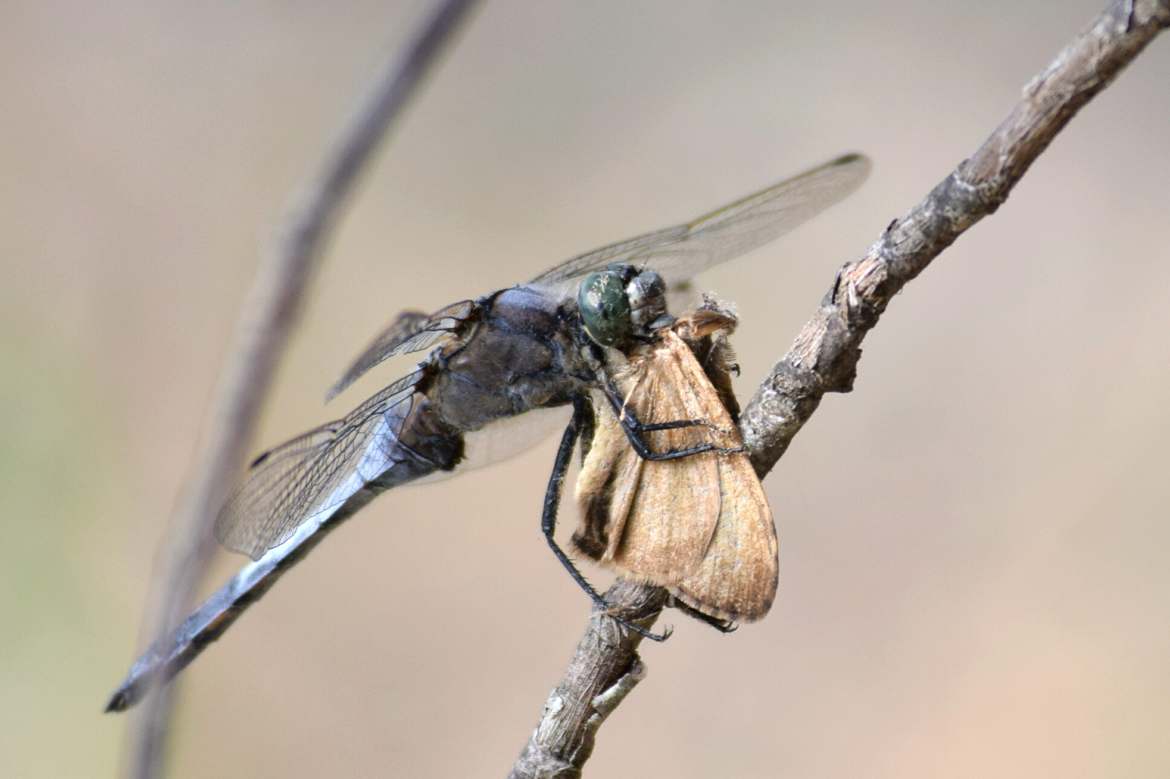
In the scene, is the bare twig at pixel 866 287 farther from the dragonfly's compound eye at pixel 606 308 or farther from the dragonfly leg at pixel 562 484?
the dragonfly's compound eye at pixel 606 308

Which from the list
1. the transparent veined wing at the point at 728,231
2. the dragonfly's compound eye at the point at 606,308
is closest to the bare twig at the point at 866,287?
the dragonfly's compound eye at the point at 606,308

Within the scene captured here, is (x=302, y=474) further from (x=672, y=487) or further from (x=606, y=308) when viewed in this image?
(x=672, y=487)

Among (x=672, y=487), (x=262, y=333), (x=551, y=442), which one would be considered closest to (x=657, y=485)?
(x=672, y=487)

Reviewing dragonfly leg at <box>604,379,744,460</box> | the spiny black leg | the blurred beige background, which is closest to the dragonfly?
dragonfly leg at <box>604,379,744,460</box>

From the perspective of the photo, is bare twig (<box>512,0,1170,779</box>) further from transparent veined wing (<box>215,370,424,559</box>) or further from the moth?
transparent veined wing (<box>215,370,424,559</box>)

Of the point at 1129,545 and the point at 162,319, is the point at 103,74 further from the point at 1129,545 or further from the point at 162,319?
the point at 1129,545
